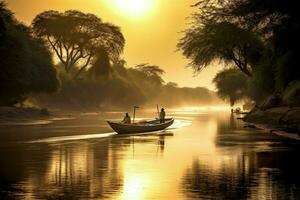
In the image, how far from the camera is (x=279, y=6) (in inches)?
1873

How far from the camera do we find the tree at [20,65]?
7238 centimetres

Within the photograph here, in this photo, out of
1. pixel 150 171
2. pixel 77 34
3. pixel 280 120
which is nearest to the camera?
pixel 150 171

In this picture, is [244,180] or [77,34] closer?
[244,180]

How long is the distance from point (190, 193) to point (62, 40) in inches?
4230

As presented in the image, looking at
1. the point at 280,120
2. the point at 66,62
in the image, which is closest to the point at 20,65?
the point at 280,120

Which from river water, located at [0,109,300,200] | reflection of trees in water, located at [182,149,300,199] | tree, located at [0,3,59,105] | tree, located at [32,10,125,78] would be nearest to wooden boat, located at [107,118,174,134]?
river water, located at [0,109,300,200]

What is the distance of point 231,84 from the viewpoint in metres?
125

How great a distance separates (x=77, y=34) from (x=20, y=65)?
156 feet

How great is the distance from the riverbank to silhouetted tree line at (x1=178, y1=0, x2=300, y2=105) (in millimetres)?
1344

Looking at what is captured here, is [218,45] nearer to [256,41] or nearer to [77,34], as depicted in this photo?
[256,41]

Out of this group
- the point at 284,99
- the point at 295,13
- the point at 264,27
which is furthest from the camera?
the point at 284,99

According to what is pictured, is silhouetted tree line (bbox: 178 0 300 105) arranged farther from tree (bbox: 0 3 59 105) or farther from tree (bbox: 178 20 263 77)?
tree (bbox: 0 3 59 105)

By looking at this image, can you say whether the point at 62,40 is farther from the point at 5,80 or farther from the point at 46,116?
the point at 5,80

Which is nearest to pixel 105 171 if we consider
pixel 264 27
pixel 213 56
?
pixel 264 27
